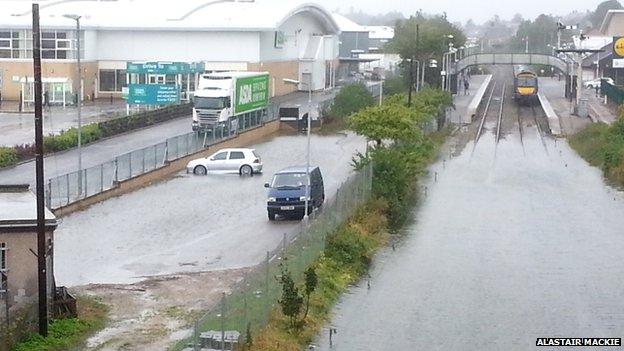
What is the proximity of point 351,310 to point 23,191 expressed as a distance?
19.3 feet

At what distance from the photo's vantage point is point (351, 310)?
739 inches

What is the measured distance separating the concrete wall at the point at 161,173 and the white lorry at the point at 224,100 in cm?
84

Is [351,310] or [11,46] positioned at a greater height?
[11,46]

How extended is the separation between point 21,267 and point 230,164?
2029 cm

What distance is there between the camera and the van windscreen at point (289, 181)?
1052 inches

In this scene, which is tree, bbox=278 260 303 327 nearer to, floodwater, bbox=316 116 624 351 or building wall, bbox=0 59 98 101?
floodwater, bbox=316 116 624 351

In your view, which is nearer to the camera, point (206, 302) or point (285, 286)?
point (285, 286)

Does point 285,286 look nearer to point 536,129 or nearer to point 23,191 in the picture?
point 23,191

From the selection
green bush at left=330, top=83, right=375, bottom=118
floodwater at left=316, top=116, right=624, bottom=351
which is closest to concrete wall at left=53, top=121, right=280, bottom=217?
green bush at left=330, top=83, right=375, bottom=118

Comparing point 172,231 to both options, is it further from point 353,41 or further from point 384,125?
point 353,41

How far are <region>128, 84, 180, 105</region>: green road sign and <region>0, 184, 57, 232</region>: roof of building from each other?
3160 centimetres

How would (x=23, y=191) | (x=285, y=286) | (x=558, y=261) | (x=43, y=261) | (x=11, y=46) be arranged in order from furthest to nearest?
(x=11, y=46) → (x=558, y=261) → (x=23, y=191) → (x=285, y=286) → (x=43, y=261)

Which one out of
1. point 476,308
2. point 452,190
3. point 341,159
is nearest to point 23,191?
point 476,308

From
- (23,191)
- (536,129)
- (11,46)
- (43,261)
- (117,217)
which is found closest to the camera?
(43,261)
